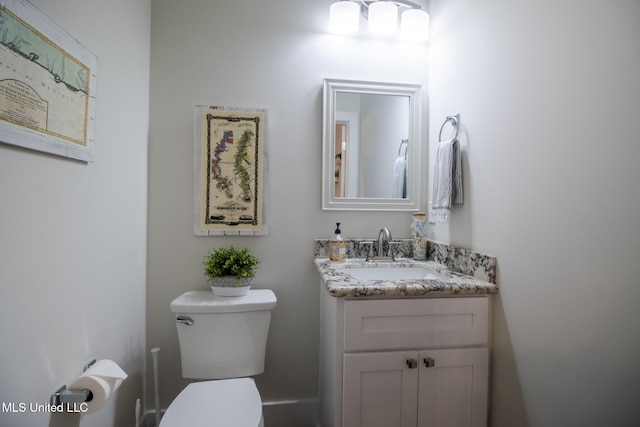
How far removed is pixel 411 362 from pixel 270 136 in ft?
4.14

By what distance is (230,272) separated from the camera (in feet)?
4.82

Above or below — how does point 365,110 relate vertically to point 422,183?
above

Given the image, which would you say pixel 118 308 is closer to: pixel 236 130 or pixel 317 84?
pixel 236 130

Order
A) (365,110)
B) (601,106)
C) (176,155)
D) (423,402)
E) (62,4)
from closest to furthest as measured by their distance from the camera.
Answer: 1. (601,106)
2. (62,4)
3. (423,402)
4. (176,155)
5. (365,110)

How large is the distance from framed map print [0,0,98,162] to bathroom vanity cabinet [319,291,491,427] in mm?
1052

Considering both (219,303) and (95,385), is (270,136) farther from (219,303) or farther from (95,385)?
(95,385)

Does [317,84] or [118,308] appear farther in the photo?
[317,84]

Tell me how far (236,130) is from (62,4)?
0.79 metres

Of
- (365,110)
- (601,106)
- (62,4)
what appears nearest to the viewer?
(601,106)

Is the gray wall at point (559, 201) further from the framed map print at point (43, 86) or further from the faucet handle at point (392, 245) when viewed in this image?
the framed map print at point (43, 86)

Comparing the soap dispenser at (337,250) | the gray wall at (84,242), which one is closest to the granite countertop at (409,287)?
the soap dispenser at (337,250)

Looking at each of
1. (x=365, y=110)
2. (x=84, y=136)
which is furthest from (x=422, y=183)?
(x=84, y=136)

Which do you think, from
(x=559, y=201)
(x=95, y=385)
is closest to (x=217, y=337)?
(x=95, y=385)

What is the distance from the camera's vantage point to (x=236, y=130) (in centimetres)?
161
